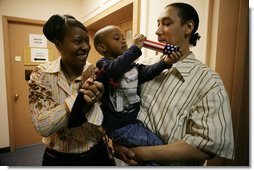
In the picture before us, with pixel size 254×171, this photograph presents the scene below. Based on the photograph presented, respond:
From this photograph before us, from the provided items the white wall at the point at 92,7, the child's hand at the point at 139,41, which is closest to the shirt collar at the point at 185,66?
Answer: the child's hand at the point at 139,41

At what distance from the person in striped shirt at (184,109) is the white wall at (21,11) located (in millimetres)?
490

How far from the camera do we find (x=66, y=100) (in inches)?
23.7

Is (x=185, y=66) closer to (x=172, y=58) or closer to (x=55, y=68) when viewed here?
(x=172, y=58)

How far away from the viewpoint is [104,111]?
619 millimetres

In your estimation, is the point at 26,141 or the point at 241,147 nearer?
the point at 241,147

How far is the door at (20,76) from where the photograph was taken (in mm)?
825

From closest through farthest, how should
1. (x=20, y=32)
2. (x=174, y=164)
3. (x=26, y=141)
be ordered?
(x=174, y=164)
(x=20, y=32)
(x=26, y=141)

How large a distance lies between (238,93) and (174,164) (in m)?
0.39

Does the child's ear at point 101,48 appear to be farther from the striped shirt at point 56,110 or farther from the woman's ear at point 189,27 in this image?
the woman's ear at point 189,27

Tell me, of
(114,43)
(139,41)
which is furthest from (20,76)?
(139,41)

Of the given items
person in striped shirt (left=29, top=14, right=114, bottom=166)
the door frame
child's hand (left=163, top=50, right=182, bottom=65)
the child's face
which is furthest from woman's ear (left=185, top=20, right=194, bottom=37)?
the door frame

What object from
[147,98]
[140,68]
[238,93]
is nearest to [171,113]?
[147,98]

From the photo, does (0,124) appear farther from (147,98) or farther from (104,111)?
(147,98)

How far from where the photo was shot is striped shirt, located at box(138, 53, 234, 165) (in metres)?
0.54
